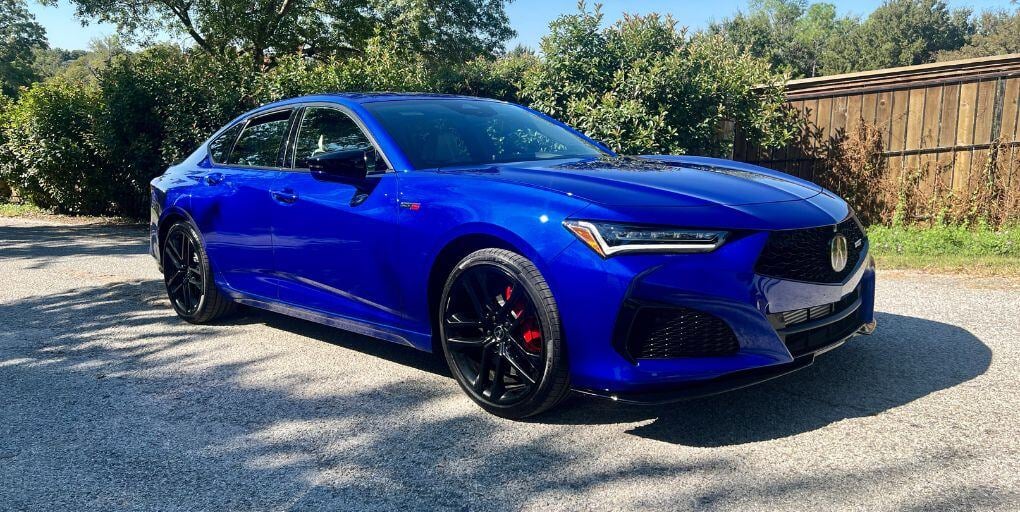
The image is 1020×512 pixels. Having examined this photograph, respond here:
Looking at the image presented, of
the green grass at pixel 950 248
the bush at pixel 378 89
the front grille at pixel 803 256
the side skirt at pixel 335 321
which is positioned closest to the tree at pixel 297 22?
the bush at pixel 378 89

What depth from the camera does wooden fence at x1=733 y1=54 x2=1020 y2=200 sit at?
10109 mm

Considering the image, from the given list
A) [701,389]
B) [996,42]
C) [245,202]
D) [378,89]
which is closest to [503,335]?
[701,389]

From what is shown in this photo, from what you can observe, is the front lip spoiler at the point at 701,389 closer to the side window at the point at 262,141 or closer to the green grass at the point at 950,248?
the side window at the point at 262,141

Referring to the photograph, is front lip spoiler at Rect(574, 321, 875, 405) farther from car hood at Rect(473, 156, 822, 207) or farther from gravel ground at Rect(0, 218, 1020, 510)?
car hood at Rect(473, 156, 822, 207)

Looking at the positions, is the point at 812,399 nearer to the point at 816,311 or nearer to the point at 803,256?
the point at 816,311

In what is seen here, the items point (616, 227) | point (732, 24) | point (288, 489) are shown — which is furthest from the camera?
point (732, 24)

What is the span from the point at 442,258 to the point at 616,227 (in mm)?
1038

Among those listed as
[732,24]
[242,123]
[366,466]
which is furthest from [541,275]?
[732,24]

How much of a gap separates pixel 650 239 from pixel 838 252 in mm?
1007

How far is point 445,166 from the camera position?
4.49 metres

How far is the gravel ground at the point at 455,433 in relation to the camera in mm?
3115

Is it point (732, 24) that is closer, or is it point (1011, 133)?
point (1011, 133)

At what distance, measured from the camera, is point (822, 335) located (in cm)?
374

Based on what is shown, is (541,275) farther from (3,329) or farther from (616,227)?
(3,329)
